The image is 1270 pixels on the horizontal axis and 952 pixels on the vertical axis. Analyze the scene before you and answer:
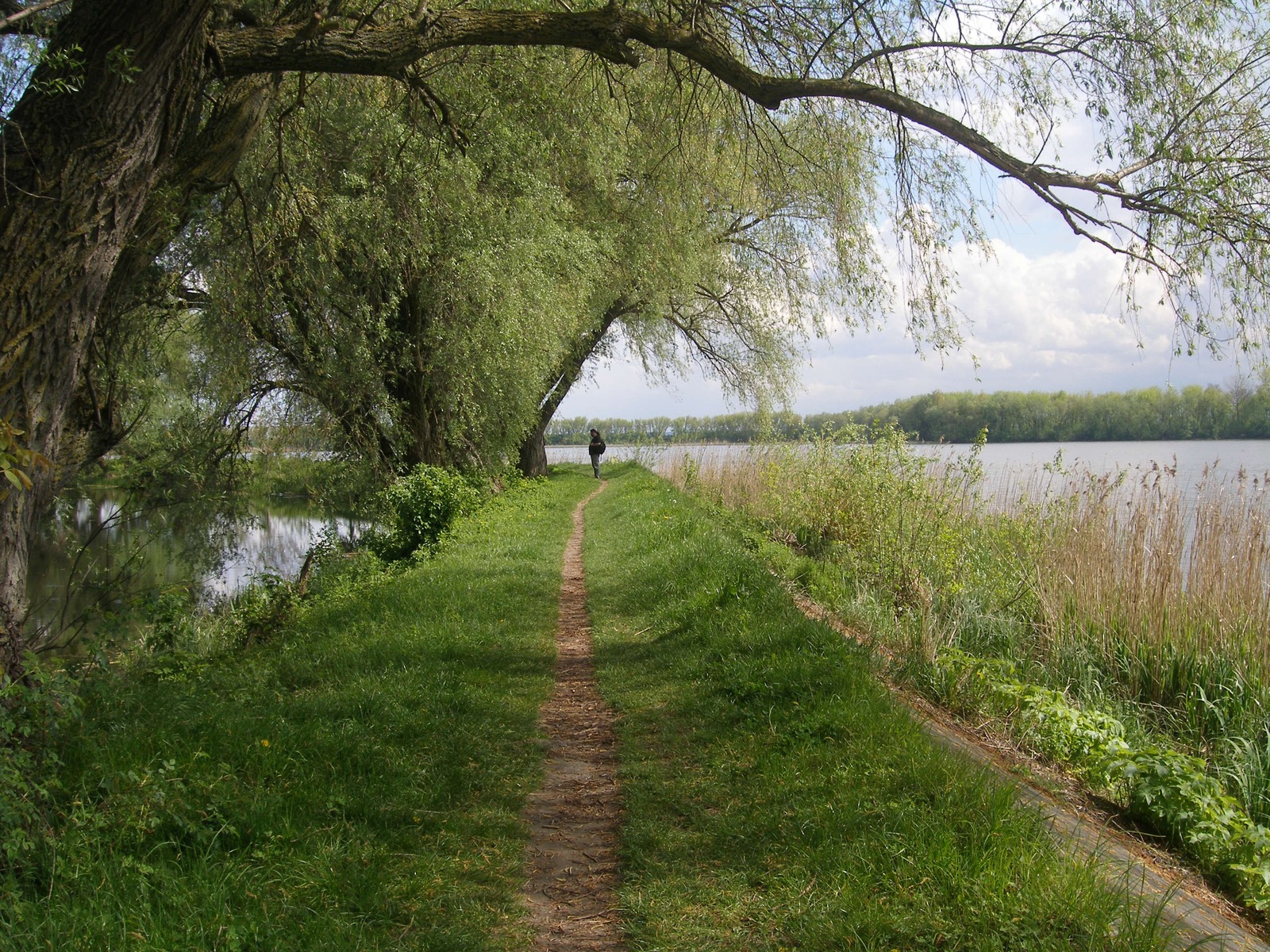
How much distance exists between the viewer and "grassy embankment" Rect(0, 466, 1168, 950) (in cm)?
311

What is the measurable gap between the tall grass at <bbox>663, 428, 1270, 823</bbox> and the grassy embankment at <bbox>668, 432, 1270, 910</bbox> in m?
0.02

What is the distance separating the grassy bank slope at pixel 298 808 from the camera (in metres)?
3.10

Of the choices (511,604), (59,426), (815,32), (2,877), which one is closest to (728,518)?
(511,604)

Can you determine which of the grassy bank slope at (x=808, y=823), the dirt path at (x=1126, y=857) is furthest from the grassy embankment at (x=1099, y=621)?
the grassy bank slope at (x=808, y=823)

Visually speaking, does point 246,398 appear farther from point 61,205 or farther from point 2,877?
point 2,877

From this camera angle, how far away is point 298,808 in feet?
13.0

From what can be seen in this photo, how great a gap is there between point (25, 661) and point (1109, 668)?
767 centimetres

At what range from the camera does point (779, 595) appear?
7.61 metres

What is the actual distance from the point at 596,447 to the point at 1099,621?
871 inches

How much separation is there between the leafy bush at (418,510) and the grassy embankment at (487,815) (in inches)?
262

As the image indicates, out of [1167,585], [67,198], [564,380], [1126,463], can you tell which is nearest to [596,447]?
[564,380]

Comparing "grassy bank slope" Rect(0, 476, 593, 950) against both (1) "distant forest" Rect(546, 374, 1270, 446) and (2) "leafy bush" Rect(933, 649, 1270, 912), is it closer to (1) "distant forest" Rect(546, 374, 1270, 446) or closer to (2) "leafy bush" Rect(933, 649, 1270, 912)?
(2) "leafy bush" Rect(933, 649, 1270, 912)

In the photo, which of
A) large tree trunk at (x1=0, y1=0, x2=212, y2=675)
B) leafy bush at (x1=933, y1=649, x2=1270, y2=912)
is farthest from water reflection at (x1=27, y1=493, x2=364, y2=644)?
leafy bush at (x1=933, y1=649, x2=1270, y2=912)

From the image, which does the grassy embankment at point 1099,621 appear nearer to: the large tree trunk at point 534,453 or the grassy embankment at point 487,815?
the grassy embankment at point 487,815
